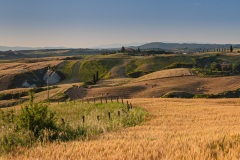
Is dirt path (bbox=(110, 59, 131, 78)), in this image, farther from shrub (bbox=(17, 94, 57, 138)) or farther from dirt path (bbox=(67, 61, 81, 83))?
shrub (bbox=(17, 94, 57, 138))

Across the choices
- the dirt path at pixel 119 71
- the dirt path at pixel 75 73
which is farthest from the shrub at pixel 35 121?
the dirt path at pixel 119 71

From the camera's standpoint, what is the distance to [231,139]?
12.2 m

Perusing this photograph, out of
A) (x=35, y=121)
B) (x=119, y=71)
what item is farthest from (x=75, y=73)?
(x=35, y=121)

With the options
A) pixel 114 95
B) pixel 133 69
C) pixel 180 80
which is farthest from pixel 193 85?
pixel 133 69

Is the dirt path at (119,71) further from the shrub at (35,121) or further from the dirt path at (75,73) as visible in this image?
the shrub at (35,121)

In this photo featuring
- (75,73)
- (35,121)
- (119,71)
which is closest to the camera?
(35,121)

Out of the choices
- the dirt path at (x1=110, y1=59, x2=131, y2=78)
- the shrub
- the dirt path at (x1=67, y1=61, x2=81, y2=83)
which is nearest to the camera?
the shrub

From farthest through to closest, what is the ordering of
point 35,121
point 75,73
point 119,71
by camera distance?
point 75,73
point 119,71
point 35,121

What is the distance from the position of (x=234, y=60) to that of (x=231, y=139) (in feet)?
532

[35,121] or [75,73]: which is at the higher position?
[35,121]

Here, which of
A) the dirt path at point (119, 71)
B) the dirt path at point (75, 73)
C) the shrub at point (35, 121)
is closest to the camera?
the shrub at point (35, 121)

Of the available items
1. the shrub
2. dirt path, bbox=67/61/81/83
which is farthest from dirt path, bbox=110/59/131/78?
the shrub

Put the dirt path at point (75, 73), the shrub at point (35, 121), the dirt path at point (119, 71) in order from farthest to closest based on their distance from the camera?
the dirt path at point (119, 71) → the dirt path at point (75, 73) → the shrub at point (35, 121)

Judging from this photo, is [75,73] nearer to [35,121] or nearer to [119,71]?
[119,71]
